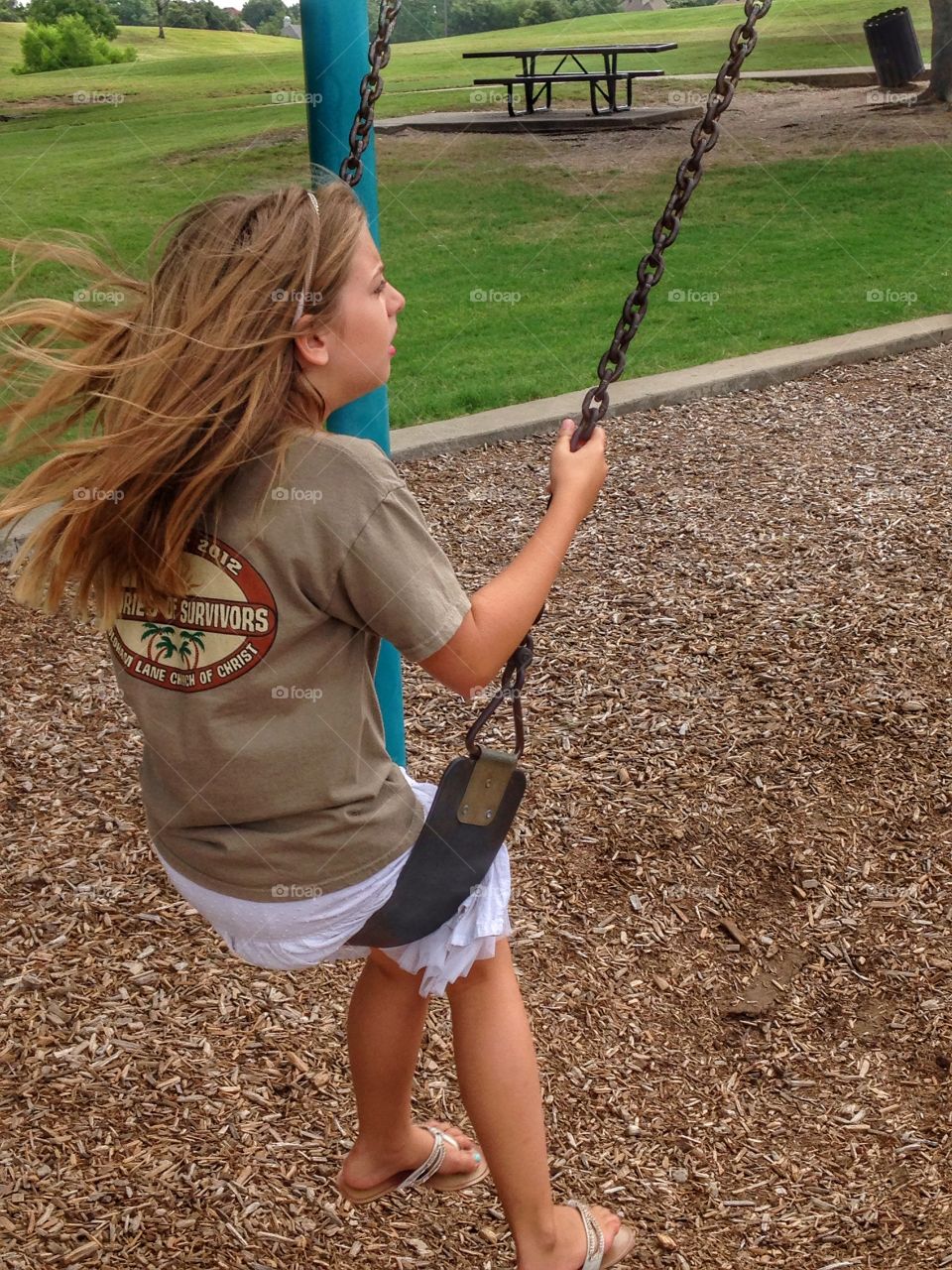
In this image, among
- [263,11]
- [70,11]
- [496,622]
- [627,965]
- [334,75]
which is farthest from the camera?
[263,11]

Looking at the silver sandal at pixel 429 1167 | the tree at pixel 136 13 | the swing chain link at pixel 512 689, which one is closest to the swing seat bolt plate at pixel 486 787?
the swing chain link at pixel 512 689

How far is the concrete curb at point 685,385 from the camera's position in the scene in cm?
565

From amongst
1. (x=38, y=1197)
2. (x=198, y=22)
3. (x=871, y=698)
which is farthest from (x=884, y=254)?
(x=198, y=22)

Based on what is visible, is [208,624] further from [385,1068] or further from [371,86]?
[371,86]

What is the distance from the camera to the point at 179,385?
152 cm

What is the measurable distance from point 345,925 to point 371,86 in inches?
52.7

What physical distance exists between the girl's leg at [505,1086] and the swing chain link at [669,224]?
722mm

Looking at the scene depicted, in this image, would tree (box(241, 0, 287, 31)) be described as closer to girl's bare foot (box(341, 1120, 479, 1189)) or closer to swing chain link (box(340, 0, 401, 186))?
swing chain link (box(340, 0, 401, 186))

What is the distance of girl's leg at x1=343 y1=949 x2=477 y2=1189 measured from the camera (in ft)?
6.23

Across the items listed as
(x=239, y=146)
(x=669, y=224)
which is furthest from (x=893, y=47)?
(x=669, y=224)

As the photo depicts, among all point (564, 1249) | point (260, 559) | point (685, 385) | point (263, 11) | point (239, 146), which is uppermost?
point (260, 559)

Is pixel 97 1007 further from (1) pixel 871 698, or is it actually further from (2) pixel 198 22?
(2) pixel 198 22

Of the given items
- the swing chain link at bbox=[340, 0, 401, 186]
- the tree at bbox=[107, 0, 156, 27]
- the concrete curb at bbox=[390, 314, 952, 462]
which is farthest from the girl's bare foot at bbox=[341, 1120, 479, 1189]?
the tree at bbox=[107, 0, 156, 27]

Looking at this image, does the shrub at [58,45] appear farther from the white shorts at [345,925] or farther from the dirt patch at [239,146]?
the white shorts at [345,925]
